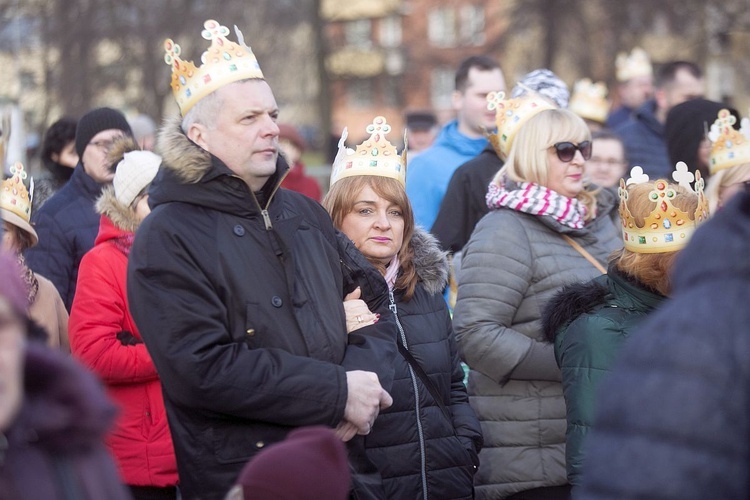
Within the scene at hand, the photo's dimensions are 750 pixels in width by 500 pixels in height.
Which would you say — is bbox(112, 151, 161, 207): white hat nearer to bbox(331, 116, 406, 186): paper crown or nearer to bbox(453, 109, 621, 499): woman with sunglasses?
bbox(331, 116, 406, 186): paper crown

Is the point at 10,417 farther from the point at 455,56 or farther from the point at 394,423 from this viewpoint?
the point at 455,56

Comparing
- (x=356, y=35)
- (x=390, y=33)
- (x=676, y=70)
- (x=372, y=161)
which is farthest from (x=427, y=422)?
(x=390, y=33)

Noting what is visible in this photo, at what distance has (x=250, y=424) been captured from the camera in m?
3.79

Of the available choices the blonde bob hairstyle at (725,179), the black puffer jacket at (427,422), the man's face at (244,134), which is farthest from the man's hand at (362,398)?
the blonde bob hairstyle at (725,179)

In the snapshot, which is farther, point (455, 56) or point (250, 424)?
point (455, 56)

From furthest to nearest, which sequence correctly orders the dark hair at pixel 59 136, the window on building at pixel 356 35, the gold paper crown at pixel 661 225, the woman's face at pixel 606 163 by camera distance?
the window on building at pixel 356 35, the woman's face at pixel 606 163, the dark hair at pixel 59 136, the gold paper crown at pixel 661 225

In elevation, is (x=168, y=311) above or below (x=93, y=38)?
below

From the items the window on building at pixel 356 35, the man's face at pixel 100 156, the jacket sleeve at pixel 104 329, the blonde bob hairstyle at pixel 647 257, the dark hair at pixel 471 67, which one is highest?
the window on building at pixel 356 35

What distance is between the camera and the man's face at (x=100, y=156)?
6430 millimetres

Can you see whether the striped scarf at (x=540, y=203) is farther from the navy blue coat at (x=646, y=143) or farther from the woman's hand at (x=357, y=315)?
the navy blue coat at (x=646, y=143)

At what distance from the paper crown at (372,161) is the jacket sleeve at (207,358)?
146 cm

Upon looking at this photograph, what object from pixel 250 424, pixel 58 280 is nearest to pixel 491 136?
pixel 58 280

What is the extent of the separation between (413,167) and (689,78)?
3.32 m

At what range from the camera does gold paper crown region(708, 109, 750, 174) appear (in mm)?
6020
